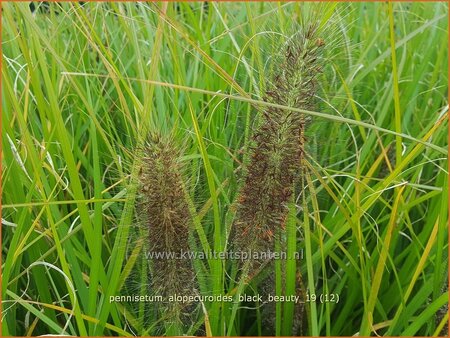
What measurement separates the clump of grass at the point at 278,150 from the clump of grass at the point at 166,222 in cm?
9

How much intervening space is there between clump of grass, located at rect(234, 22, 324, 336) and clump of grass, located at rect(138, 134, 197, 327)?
0.09 metres

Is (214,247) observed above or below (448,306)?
above

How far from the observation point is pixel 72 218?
3.46ft

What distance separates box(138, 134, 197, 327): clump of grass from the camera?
85cm

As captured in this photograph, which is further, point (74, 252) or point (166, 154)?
point (74, 252)

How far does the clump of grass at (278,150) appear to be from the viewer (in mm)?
824

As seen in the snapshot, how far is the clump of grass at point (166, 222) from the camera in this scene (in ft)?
2.77

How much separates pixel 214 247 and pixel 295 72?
0.32 meters

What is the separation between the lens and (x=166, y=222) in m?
0.87

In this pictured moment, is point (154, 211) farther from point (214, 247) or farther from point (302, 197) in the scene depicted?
point (302, 197)

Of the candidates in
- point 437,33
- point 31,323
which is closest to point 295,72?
point 31,323

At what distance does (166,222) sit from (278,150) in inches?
8.0

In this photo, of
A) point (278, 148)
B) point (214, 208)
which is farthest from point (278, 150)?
point (214, 208)

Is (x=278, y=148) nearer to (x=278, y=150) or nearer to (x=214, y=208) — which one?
(x=278, y=150)
